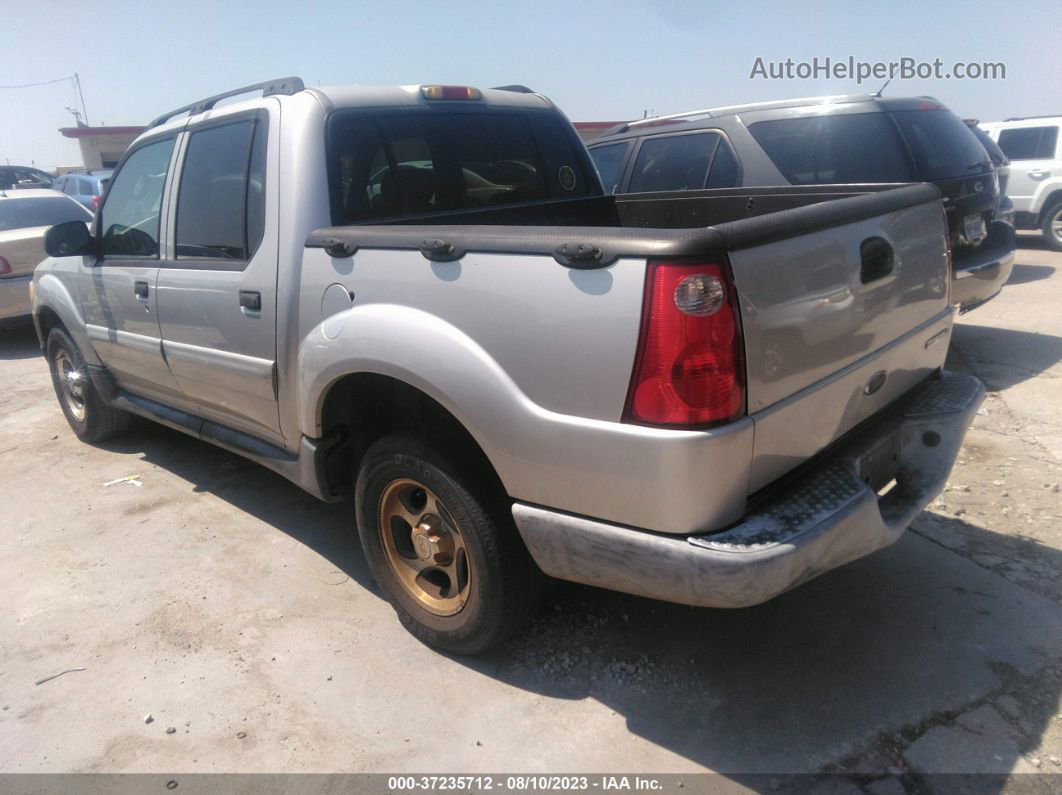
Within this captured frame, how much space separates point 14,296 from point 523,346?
328 inches

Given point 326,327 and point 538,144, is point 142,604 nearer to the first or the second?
point 326,327

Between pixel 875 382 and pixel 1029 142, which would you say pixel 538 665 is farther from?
pixel 1029 142

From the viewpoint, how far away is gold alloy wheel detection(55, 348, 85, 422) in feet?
17.1

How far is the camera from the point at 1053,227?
11.6 m

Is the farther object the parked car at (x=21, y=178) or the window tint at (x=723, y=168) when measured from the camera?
the parked car at (x=21, y=178)

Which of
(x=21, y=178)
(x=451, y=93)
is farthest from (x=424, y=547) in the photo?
(x=21, y=178)

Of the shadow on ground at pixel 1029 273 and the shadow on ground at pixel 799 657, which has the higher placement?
the shadow on ground at pixel 799 657

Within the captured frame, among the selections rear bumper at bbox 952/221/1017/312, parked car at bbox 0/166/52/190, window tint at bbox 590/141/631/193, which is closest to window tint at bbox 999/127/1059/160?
rear bumper at bbox 952/221/1017/312

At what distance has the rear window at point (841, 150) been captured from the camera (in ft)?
17.6

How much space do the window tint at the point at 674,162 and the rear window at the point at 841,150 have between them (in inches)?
19.1

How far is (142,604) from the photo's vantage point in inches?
132

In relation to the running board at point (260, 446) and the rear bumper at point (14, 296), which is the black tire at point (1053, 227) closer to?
the running board at point (260, 446)

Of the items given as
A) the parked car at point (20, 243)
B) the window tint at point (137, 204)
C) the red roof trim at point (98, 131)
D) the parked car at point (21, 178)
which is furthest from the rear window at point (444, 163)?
the red roof trim at point (98, 131)

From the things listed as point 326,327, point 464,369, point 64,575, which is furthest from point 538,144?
point 64,575
